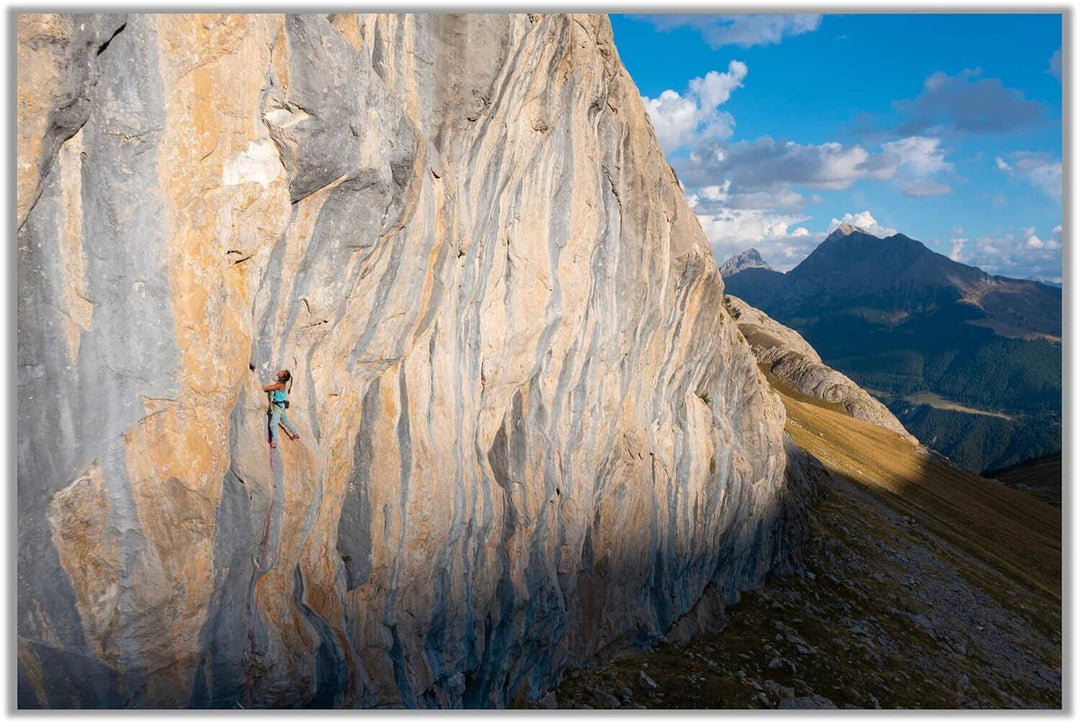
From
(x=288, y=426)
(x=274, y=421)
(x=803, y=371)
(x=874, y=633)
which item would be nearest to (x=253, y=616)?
(x=288, y=426)

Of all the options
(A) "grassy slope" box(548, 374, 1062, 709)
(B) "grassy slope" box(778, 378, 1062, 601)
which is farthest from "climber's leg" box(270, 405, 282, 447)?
(B) "grassy slope" box(778, 378, 1062, 601)

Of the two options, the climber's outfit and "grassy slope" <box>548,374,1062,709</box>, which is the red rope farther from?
"grassy slope" <box>548,374,1062,709</box>

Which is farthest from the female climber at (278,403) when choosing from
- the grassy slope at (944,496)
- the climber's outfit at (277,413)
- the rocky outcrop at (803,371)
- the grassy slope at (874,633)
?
the rocky outcrop at (803,371)

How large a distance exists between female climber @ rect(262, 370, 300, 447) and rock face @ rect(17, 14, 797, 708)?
301 mm

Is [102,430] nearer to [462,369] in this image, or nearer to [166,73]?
[166,73]

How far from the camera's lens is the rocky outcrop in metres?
140

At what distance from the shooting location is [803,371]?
154000mm

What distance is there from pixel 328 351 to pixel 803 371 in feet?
502

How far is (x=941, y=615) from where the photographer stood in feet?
135

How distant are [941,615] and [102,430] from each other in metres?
46.2

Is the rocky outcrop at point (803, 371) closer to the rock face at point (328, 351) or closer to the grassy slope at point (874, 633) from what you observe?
the grassy slope at point (874, 633)

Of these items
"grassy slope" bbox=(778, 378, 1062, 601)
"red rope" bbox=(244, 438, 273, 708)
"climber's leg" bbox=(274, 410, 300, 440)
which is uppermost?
"climber's leg" bbox=(274, 410, 300, 440)

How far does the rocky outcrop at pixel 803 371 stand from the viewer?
→ 13975cm

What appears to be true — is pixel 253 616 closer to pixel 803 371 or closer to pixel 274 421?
pixel 274 421
